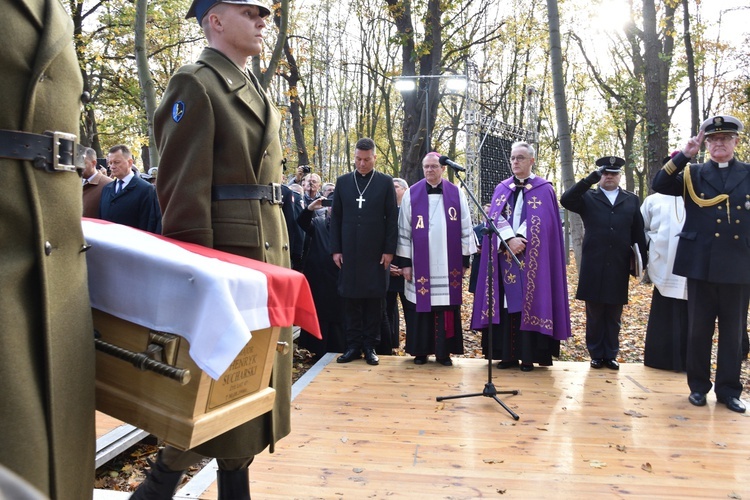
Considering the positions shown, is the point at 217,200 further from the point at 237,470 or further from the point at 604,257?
the point at 604,257

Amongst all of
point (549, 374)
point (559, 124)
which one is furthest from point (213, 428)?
point (559, 124)

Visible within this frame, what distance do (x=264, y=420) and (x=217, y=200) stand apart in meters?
0.86

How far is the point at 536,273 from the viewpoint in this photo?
5.87m

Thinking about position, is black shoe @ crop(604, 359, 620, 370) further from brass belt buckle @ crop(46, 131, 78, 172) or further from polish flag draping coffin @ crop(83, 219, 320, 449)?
brass belt buckle @ crop(46, 131, 78, 172)

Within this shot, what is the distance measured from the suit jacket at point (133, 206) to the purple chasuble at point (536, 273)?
3300 mm

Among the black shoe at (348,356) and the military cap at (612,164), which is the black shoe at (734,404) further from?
the black shoe at (348,356)

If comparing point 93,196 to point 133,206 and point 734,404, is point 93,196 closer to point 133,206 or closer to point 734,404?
point 133,206

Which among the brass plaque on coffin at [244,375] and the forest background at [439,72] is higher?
the forest background at [439,72]

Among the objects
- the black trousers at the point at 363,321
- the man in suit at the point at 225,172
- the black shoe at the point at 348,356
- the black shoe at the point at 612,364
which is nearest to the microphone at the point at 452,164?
the black trousers at the point at 363,321

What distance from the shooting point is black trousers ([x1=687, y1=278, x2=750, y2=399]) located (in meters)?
4.69

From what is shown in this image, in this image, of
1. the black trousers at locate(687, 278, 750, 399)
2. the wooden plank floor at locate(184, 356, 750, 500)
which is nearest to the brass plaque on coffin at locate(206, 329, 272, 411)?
the wooden plank floor at locate(184, 356, 750, 500)

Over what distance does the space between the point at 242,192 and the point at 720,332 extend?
13.5ft

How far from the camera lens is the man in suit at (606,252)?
236 inches

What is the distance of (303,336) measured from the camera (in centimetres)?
713
